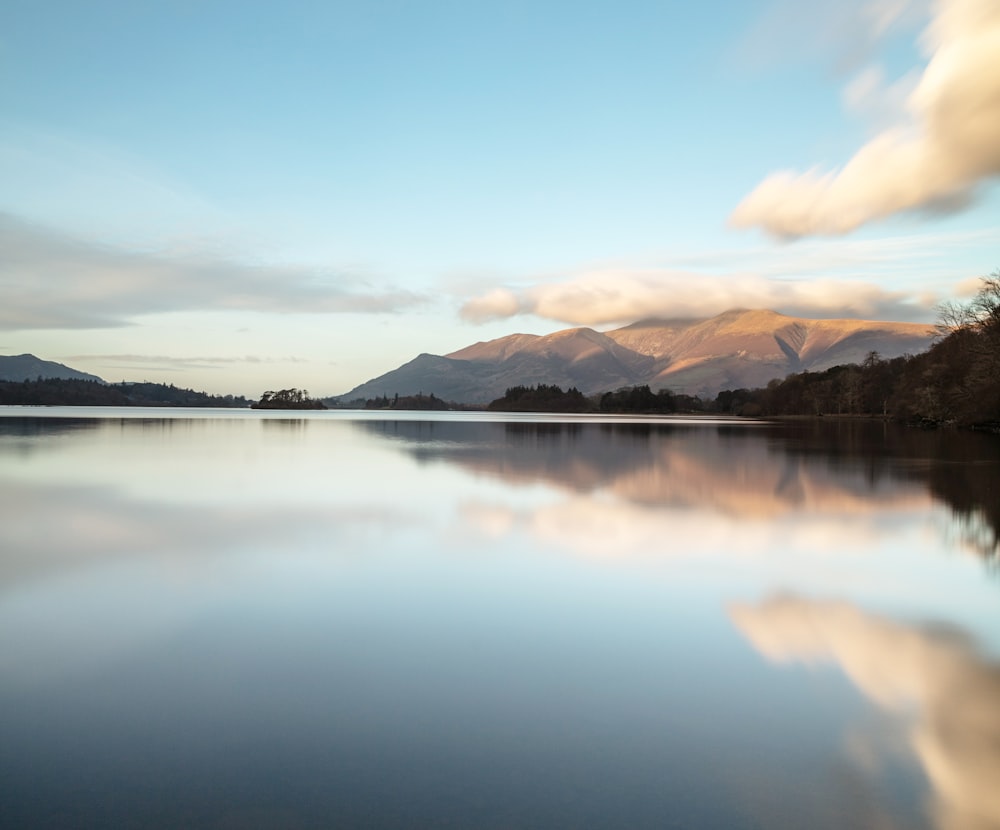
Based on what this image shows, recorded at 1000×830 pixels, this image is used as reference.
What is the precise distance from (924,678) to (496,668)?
3.46 meters

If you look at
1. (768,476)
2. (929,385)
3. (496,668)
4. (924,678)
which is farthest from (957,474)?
(929,385)

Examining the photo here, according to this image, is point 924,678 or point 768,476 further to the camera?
point 768,476

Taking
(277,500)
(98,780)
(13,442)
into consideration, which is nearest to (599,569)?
(98,780)

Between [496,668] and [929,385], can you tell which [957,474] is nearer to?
[496,668]

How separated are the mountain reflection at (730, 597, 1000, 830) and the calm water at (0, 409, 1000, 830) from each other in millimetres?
27

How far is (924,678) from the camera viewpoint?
5.92 meters

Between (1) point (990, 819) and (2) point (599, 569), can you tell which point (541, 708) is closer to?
(1) point (990, 819)

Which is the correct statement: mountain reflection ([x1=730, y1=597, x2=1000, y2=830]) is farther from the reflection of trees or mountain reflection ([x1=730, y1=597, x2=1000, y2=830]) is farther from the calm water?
the reflection of trees

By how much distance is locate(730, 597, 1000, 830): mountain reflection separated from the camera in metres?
4.10

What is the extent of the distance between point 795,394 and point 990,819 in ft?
470

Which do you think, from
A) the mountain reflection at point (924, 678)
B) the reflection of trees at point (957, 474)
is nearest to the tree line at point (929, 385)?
the reflection of trees at point (957, 474)

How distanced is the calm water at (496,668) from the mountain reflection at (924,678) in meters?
0.03

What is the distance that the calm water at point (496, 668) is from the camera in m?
3.88

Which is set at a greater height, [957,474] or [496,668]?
[496,668]
